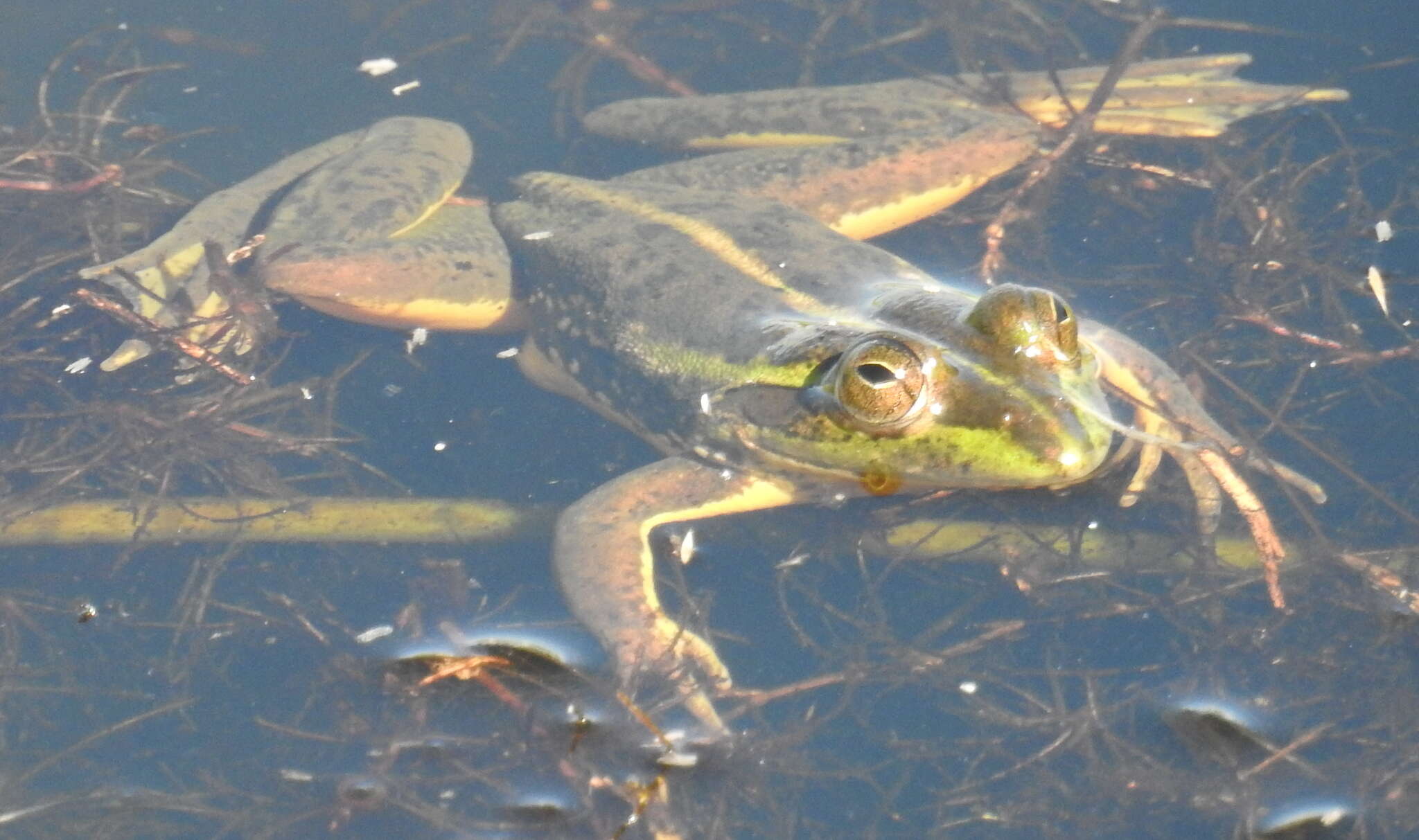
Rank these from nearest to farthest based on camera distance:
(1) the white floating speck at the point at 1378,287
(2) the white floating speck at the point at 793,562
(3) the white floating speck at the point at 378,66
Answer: (2) the white floating speck at the point at 793,562
(1) the white floating speck at the point at 1378,287
(3) the white floating speck at the point at 378,66

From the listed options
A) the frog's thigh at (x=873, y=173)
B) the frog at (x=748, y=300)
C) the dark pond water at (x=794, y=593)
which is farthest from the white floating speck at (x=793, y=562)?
the frog's thigh at (x=873, y=173)

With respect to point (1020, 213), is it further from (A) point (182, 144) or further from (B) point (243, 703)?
(A) point (182, 144)

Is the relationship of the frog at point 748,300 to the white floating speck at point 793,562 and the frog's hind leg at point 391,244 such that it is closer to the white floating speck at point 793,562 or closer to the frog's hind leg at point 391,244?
the frog's hind leg at point 391,244

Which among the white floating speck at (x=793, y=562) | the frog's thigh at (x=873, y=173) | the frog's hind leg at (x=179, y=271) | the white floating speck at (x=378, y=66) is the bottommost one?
the white floating speck at (x=793, y=562)

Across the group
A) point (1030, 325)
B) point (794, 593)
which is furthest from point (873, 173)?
point (794, 593)

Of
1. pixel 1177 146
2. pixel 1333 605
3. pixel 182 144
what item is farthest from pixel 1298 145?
pixel 182 144

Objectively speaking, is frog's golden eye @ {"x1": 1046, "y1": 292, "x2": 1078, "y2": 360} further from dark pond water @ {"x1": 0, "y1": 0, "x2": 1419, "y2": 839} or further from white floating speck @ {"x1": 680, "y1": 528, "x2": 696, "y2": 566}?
white floating speck @ {"x1": 680, "y1": 528, "x2": 696, "y2": 566}

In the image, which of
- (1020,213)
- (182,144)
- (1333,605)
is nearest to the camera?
(1333,605)

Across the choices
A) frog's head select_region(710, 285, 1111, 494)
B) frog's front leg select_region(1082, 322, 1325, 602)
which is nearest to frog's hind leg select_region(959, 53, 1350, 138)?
frog's front leg select_region(1082, 322, 1325, 602)
